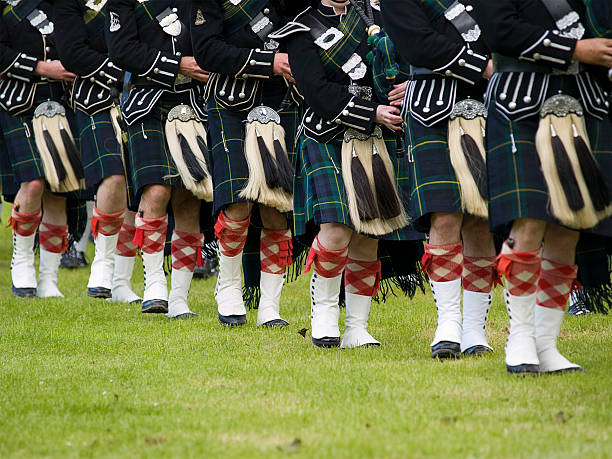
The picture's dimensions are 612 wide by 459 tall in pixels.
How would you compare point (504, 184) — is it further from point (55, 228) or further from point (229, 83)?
point (55, 228)

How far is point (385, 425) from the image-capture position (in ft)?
11.1

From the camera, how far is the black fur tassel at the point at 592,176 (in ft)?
12.6

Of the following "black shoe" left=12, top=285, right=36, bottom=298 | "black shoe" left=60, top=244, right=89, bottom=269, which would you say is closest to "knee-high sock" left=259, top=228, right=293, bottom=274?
"black shoe" left=12, top=285, right=36, bottom=298

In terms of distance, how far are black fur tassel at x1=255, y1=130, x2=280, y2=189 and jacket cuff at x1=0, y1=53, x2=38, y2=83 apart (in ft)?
6.95

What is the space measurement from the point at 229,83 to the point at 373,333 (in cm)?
152

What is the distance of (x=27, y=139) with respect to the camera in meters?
6.96

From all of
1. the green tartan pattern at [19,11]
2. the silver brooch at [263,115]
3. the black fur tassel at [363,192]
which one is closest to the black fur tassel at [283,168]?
the silver brooch at [263,115]

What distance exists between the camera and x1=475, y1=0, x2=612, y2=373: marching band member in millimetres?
3836

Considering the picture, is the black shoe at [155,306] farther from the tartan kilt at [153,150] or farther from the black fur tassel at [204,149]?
the black fur tassel at [204,149]

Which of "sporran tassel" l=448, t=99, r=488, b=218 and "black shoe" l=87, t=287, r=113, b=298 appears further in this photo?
"black shoe" l=87, t=287, r=113, b=298

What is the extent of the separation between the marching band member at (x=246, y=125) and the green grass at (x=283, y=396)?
18.2 inches

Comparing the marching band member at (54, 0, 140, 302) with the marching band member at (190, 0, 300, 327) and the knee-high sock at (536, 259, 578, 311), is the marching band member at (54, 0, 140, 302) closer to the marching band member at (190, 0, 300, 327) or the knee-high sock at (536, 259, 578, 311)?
the marching band member at (190, 0, 300, 327)

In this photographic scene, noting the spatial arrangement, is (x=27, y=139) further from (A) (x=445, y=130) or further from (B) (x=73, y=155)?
(A) (x=445, y=130)

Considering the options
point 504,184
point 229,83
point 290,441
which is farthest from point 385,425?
point 229,83
